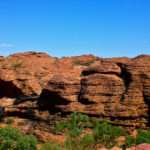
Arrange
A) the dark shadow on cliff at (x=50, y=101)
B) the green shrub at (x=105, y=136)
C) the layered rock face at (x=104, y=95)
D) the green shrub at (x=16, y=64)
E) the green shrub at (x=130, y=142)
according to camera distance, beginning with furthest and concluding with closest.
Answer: the green shrub at (x=16, y=64), the dark shadow on cliff at (x=50, y=101), the layered rock face at (x=104, y=95), the green shrub at (x=130, y=142), the green shrub at (x=105, y=136)

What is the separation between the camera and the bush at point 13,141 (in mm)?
35375

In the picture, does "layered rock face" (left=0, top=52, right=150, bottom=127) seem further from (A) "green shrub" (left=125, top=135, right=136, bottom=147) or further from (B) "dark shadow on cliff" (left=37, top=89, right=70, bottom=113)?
(A) "green shrub" (left=125, top=135, right=136, bottom=147)

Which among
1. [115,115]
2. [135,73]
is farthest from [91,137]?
[135,73]

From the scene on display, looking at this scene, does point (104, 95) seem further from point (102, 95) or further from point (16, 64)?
point (16, 64)

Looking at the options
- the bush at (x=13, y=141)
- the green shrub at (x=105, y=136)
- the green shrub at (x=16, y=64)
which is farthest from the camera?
the green shrub at (x=16, y=64)

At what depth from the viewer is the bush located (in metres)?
35.4

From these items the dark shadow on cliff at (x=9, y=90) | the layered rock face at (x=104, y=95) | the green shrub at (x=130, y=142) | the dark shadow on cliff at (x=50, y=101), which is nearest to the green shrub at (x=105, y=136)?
the green shrub at (x=130, y=142)

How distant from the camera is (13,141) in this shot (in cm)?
3578

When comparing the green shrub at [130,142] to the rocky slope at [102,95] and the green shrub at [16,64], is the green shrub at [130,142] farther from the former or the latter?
the green shrub at [16,64]

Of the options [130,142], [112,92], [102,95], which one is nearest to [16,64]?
[102,95]

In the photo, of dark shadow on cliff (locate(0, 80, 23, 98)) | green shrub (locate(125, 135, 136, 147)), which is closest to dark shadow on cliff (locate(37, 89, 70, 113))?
dark shadow on cliff (locate(0, 80, 23, 98))

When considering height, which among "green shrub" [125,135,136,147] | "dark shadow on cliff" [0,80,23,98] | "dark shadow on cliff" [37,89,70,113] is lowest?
"green shrub" [125,135,136,147]

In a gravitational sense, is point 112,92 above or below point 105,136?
above

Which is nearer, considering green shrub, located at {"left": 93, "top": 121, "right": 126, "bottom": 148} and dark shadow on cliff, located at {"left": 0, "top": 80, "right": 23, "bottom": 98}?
green shrub, located at {"left": 93, "top": 121, "right": 126, "bottom": 148}
